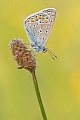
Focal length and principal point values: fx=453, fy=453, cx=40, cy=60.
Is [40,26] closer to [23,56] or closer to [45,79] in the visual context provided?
[23,56]

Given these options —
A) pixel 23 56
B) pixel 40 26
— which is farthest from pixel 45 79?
pixel 23 56

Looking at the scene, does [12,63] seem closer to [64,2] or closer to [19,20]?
[19,20]

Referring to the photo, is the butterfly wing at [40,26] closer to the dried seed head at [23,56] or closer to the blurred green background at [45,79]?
the dried seed head at [23,56]

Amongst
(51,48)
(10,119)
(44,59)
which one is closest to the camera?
(10,119)

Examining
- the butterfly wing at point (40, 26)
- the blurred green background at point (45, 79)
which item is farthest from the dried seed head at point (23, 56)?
the blurred green background at point (45, 79)

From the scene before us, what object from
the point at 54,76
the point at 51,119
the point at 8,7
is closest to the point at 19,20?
the point at 8,7
